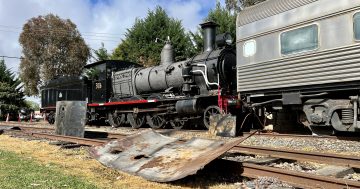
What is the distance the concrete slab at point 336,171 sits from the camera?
19.2 feet

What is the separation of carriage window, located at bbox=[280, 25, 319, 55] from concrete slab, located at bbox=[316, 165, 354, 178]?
4.16 metres

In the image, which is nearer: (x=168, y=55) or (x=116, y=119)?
(x=168, y=55)

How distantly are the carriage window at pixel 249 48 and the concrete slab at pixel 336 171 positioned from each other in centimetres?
561

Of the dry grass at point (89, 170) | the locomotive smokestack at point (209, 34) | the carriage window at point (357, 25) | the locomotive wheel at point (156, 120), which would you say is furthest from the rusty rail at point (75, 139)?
the locomotive smokestack at point (209, 34)

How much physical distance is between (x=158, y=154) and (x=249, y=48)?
5.89m

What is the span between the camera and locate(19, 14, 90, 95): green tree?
4178cm

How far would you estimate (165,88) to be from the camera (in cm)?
1628

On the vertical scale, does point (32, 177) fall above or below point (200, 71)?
below

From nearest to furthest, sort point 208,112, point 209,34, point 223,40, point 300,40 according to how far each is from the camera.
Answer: point 300,40 < point 208,112 < point 223,40 < point 209,34

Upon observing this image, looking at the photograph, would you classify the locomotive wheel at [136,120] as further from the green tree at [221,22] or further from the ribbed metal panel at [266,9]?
the green tree at [221,22]

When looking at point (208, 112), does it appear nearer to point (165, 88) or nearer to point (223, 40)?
point (223, 40)

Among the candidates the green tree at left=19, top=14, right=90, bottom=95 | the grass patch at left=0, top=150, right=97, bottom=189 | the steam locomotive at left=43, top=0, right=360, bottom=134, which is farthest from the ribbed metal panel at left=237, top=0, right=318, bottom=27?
the green tree at left=19, top=14, right=90, bottom=95

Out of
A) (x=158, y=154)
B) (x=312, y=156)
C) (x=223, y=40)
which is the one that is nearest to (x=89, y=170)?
(x=158, y=154)

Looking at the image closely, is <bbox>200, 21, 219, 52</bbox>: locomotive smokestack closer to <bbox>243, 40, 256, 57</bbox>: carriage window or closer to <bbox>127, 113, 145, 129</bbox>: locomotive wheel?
<bbox>243, 40, 256, 57</bbox>: carriage window
